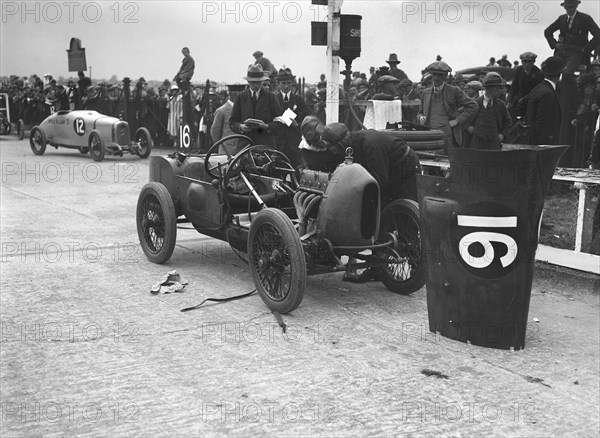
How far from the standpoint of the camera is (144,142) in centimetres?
1848

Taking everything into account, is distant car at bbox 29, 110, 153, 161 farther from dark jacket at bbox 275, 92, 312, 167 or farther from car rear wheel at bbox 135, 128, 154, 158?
dark jacket at bbox 275, 92, 312, 167

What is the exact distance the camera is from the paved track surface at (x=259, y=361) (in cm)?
394

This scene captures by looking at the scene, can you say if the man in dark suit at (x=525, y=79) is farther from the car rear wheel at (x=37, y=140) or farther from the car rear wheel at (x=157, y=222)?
the car rear wheel at (x=37, y=140)

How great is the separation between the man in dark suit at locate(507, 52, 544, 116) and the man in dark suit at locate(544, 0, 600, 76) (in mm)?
890

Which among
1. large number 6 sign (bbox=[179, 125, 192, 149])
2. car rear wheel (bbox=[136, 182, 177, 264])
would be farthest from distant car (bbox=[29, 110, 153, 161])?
car rear wheel (bbox=[136, 182, 177, 264])

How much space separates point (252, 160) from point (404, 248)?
5.21ft

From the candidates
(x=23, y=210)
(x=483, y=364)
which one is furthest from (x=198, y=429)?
(x=23, y=210)

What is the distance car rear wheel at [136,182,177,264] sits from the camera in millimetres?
7188

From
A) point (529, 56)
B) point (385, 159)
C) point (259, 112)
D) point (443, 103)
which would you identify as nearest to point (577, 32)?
point (529, 56)

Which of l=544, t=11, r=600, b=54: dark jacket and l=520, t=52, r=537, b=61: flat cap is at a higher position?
l=544, t=11, r=600, b=54: dark jacket

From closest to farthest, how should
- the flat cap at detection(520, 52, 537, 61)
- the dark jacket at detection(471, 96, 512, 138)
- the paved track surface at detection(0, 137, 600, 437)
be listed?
the paved track surface at detection(0, 137, 600, 437)
the dark jacket at detection(471, 96, 512, 138)
the flat cap at detection(520, 52, 537, 61)

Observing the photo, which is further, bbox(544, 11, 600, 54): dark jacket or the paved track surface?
bbox(544, 11, 600, 54): dark jacket

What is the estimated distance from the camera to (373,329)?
18.0 ft

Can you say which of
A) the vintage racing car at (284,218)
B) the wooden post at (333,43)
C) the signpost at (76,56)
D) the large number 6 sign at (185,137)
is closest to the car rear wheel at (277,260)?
the vintage racing car at (284,218)
